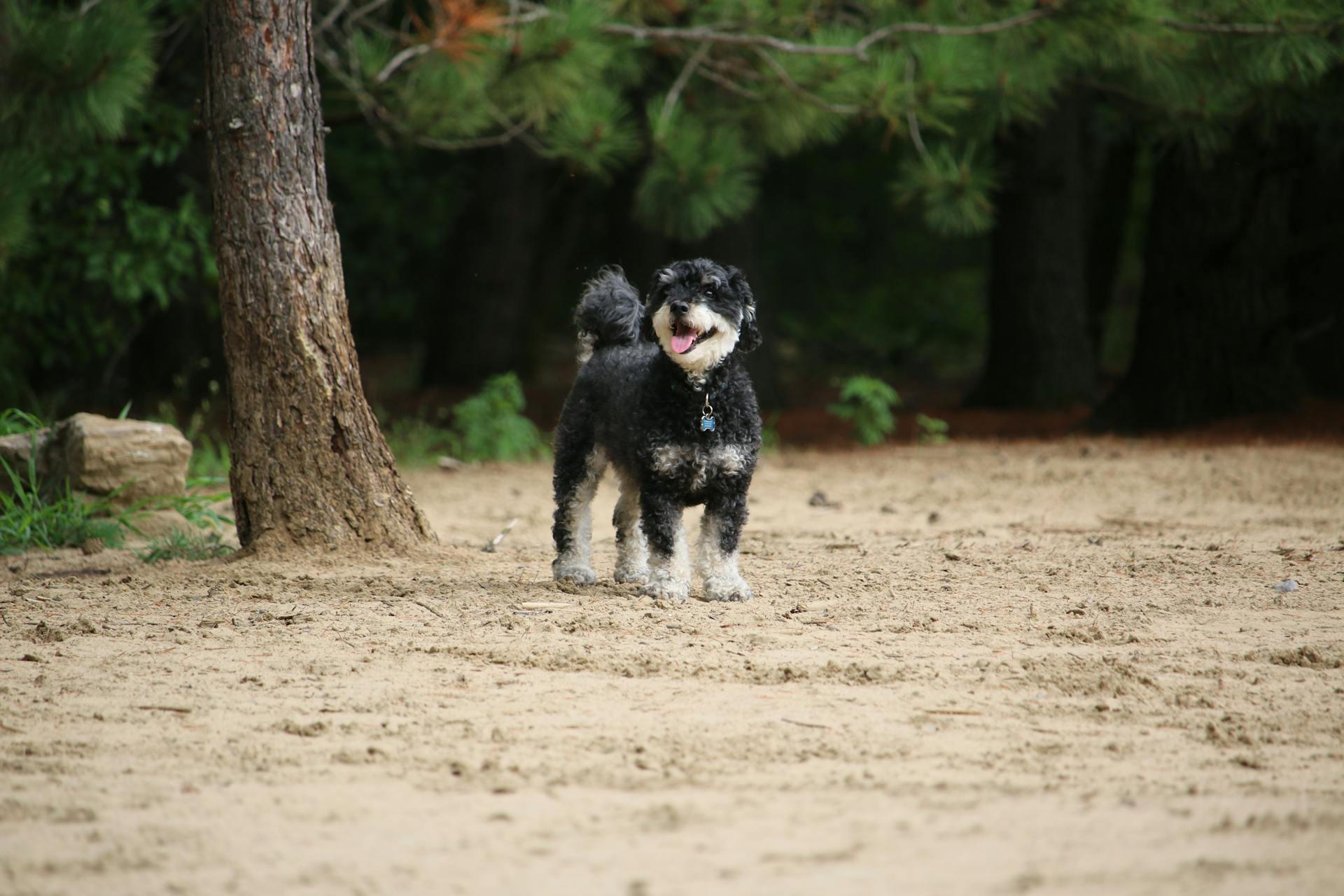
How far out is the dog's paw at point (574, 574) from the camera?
622 centimetres

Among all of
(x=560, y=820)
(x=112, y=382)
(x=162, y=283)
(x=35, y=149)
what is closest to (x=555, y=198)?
(x=112, y=382)

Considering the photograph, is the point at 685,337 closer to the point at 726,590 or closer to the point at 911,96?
the point at 726,590

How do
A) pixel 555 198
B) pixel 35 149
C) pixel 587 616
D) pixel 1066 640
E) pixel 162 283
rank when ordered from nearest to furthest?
pixel 1066 640 → pixel 587 616 → pixel 35 149 → pixel 162 283 → pixel 555 198

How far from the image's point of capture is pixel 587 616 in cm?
543

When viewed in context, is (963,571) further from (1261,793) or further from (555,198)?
(555,198)

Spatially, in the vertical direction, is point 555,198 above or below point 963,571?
above

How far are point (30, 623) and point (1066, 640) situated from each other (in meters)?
4.06

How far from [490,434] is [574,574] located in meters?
5.84

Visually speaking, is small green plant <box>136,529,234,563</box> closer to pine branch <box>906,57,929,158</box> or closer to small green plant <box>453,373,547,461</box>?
small green plant <box>453,373,547,461</box>

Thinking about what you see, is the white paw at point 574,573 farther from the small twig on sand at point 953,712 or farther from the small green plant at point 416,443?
the small green plant at point 416,443

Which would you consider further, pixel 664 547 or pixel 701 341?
pixel 664 547

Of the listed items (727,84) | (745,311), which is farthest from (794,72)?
(745,311)

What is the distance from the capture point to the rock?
7.41 m

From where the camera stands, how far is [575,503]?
6250 mm
